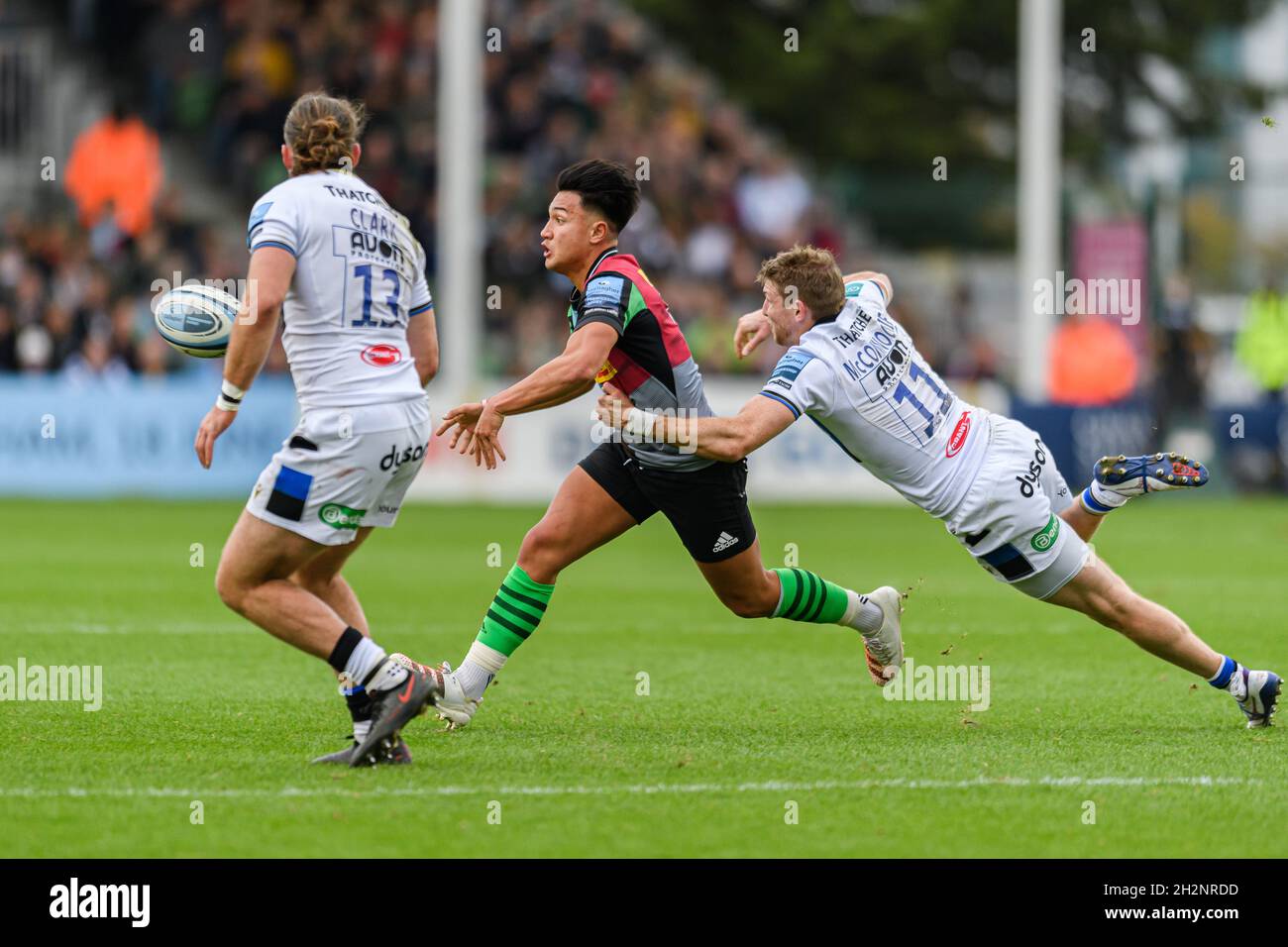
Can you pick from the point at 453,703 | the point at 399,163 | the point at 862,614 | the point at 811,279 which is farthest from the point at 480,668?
the point at 399,163

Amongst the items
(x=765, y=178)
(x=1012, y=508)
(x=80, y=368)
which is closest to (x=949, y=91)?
(x=765, y=178)

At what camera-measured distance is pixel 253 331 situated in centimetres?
666

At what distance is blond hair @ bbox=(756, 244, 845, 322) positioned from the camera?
24.2 ft

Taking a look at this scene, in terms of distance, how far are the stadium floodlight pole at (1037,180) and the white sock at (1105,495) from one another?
579 inches

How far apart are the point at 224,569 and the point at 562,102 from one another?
1948cm

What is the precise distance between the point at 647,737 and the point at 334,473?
5.54ft

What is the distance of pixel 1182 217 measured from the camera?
2992cm

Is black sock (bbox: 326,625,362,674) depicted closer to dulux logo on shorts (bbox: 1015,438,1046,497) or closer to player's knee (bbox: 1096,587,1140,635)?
dulux logo on shorts (bbox: 1015,438,1046,497)

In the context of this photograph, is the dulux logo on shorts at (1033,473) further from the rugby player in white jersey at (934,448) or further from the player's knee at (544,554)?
the player's knee at (544,554)

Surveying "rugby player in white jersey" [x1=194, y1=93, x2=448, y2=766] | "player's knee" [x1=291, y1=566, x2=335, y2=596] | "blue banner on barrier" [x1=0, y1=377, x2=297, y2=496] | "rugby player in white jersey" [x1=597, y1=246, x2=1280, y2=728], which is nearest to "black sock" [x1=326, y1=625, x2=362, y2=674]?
"rugby player in white jersey" [x1=194, y1=93, x2=448, y2=766]

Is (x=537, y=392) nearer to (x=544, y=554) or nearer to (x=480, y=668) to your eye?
(x=544, y=554)

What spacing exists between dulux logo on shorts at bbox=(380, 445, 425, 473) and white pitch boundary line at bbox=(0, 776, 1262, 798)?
1137 millimetres

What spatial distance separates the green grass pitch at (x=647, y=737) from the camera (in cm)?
590

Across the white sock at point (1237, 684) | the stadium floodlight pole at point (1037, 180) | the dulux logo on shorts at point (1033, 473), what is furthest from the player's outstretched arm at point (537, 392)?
the stadium floodlight pole at point (1037, 180)
